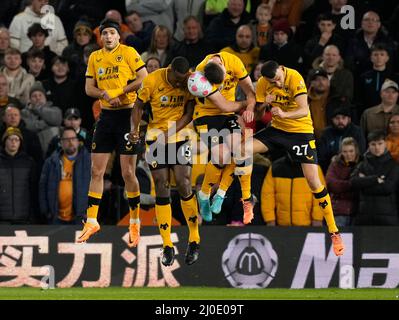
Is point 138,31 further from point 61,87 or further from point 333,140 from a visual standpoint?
point 333,140

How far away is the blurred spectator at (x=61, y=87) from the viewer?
28312 millimetres

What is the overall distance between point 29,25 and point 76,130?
3.36 meters

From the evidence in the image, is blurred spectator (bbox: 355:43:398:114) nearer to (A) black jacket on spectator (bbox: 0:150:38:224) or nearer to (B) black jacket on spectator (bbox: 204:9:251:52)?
(B) black jacket on spectator (bbox: 204:9:251:52)

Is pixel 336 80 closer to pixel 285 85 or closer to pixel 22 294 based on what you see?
pixel 285 85

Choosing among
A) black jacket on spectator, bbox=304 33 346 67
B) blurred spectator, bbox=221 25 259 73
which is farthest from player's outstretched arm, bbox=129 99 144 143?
black jacket on spectator, bbox=304 33 346 67

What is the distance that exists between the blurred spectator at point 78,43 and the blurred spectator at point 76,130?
1.58 meters

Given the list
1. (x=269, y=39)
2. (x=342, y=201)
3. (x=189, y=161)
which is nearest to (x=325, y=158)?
(x=342, y=201)

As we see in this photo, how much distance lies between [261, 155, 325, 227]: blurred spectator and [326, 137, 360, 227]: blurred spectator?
351 mm

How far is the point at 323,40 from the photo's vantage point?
2847 cm

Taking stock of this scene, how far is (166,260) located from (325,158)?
503cm

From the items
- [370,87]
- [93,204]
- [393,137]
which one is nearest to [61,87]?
[93,204]

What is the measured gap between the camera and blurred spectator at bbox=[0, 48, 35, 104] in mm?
28609

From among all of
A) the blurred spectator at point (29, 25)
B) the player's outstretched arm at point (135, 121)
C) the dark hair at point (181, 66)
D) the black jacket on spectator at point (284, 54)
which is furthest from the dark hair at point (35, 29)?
the dark hair at point (181, 66)

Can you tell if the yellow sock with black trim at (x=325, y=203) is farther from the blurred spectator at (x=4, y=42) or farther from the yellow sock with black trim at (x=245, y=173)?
the blurred spectator at (x=4, y=42)
